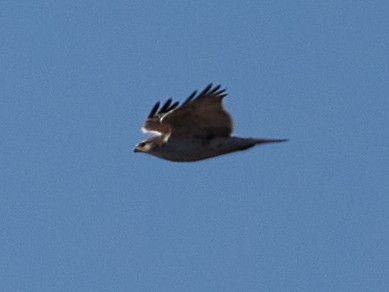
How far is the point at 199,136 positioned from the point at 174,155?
1.74ft

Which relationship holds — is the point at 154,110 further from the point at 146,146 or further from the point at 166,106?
the point at 146,146

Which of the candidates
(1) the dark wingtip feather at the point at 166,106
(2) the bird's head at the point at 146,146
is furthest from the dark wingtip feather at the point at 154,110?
(2) the bird's head at the point at 146,146

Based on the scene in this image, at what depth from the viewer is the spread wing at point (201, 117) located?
16.8 m

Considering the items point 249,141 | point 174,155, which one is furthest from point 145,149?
point 249,141

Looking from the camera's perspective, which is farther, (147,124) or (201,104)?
(147,124)

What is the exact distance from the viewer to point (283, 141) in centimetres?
1686

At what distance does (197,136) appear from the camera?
57.5 ft

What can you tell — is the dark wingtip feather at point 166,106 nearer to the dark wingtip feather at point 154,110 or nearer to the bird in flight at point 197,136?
the dark wingtip feather at point 154,110

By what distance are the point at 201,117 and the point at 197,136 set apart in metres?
0.47

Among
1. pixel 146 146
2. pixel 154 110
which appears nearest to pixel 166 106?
pixel 154 110

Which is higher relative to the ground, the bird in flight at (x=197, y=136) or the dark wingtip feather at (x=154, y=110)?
the dark wingtip feather at (x=154, y=110)

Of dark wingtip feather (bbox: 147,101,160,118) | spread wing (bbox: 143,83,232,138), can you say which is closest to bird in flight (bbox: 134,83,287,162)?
spread wing (bbox: 143,83,232,138)

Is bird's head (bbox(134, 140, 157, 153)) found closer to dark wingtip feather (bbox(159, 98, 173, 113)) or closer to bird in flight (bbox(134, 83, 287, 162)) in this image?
bird in flight (bbox(134, 83, 287, 162))

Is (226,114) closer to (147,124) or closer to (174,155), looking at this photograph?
(174,155)
